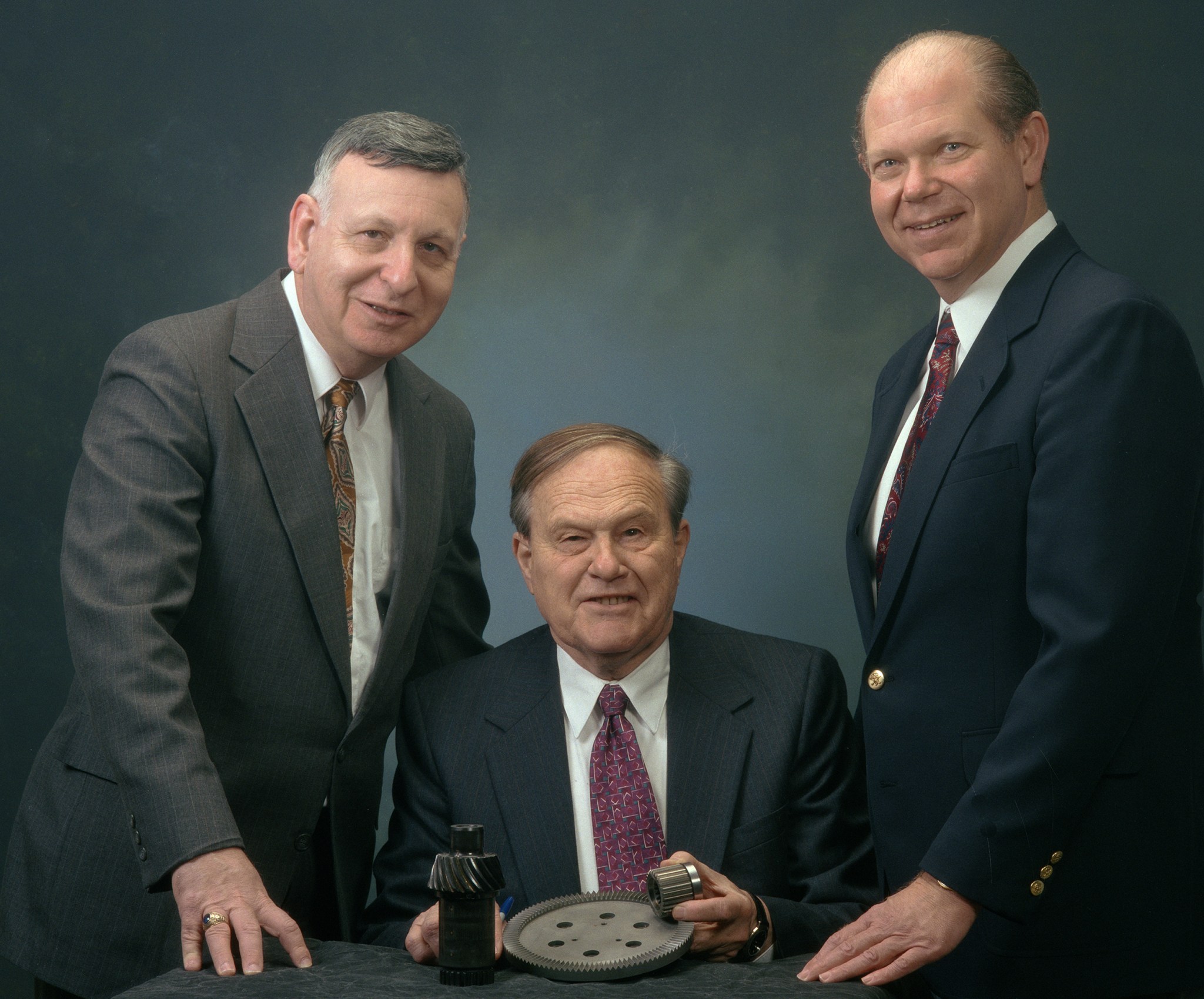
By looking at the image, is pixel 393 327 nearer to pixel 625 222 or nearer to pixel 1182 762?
pixel 625 222

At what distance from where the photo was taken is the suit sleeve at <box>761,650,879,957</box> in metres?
2.29

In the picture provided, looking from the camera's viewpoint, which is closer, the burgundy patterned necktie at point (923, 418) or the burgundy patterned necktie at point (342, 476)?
the burgundy patterned necktie at point (923, 418)

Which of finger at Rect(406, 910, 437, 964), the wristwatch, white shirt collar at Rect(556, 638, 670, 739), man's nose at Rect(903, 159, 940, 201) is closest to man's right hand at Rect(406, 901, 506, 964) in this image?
finger at Rect(406, 910, 437, 964)

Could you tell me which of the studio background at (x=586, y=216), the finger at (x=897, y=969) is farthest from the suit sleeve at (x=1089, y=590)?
the studio background at (x=586, y=216)

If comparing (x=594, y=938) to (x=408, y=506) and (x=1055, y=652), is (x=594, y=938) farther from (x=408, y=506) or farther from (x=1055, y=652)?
(x=408, y=506)

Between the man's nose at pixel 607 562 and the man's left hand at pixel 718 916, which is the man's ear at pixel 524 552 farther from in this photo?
the man's left hand at pixel 718 916

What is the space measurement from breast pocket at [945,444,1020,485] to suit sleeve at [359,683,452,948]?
110 cm

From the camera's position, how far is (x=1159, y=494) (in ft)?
6.27

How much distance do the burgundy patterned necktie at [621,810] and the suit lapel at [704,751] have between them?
0.13 ft

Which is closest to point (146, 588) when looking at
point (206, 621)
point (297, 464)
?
point (206, 621)

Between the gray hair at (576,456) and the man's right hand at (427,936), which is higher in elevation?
the gray hair at (576,456)

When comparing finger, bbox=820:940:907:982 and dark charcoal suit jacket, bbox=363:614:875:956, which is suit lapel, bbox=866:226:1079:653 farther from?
finger, bbox=820:940:907:982

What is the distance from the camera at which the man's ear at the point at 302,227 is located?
2.51 metres

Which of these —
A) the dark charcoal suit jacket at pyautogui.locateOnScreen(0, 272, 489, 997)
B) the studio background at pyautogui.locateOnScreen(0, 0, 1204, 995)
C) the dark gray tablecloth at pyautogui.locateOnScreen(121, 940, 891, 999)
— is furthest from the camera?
the studio background at pyautogui.locateOnScreen(0, 0, 1204, 995)
